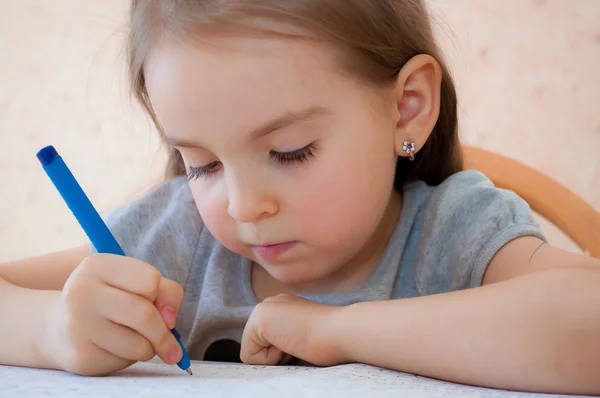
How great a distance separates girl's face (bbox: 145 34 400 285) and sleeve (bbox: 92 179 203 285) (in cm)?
18

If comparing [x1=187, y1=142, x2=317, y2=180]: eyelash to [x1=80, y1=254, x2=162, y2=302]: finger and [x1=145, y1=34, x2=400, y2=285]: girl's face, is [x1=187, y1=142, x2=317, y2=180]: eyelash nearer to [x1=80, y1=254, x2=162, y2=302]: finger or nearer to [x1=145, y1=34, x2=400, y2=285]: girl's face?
[x1=145, y1=34, x2=400, y2=285]: girl's face

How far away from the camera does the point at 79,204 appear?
0.49m

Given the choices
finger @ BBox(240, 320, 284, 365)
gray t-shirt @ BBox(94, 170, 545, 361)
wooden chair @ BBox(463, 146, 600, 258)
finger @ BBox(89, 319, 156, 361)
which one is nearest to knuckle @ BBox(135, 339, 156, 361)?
finger @ BBox(89, 319, 156, 361)

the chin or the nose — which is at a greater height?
the nose

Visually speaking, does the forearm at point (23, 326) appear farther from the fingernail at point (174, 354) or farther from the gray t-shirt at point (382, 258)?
the gray t-shirt at point (382, 258)

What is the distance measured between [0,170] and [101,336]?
1.74 m

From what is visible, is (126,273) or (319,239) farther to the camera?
(319,239)

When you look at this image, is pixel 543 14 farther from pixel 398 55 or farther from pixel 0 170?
pixel 0 170

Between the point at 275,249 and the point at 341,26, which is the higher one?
the point at 341,26

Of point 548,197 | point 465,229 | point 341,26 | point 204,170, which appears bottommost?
point 548,197

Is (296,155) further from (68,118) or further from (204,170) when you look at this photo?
(68,118)

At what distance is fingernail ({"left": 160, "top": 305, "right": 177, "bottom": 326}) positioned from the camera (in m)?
0.51

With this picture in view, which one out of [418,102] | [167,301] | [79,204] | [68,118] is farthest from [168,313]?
[68,118]

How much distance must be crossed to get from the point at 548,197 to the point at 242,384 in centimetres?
76
